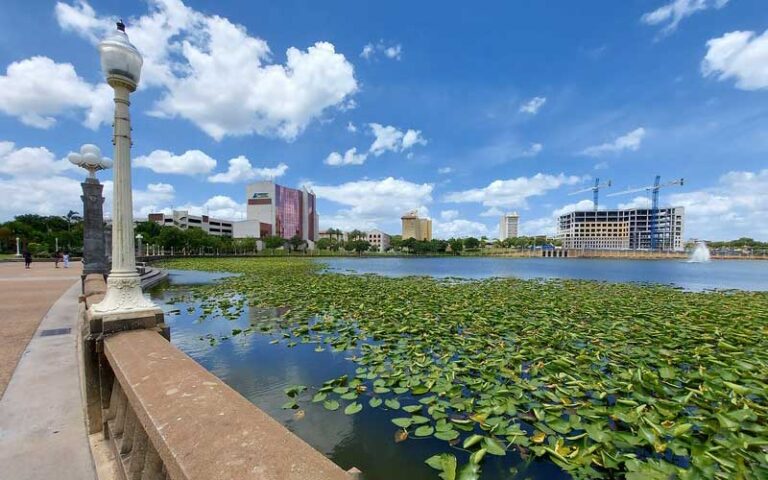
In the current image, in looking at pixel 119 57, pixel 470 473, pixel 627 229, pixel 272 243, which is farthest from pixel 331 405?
pixel 627 229

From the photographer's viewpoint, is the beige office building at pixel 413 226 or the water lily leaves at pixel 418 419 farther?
the beige office building at pixel 413 226

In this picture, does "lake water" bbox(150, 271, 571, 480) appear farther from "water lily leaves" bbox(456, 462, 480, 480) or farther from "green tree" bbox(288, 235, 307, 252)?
"green tree" bbox(288, 235, 307, 252)

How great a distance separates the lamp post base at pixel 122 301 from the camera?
314cm

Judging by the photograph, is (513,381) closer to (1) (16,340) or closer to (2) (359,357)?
(2) (359,357)

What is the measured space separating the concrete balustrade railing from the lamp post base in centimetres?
28

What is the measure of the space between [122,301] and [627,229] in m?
160

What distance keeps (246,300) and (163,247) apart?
5680 cm

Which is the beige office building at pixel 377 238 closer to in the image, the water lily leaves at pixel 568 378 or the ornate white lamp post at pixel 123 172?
the water lily leaves at pixel 568 378

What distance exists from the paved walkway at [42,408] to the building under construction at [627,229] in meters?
141

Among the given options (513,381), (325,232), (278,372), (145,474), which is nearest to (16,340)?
(278,372)

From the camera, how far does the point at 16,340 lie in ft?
19.7

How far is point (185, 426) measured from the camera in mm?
1484

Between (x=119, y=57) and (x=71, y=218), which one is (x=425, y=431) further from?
(x=71, y=218)

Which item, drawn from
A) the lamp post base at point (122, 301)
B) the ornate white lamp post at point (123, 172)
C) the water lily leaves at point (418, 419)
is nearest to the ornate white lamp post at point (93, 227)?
the ornate white lamp post at point (123, 172)
